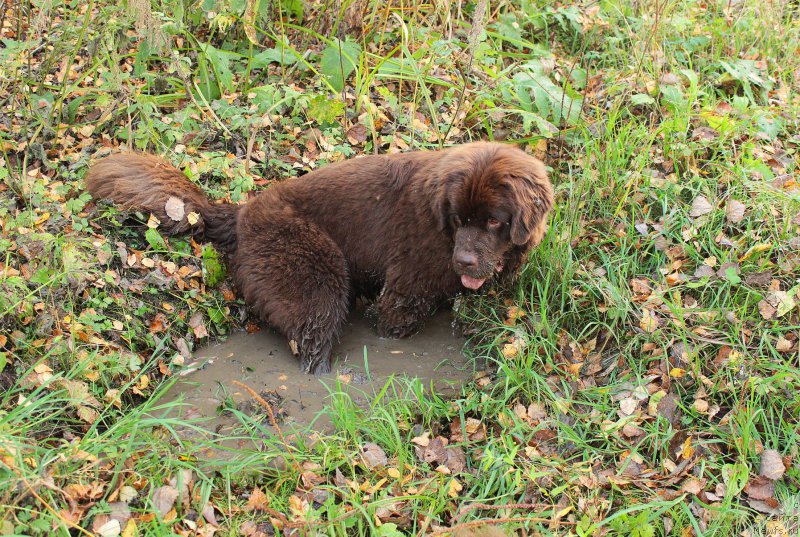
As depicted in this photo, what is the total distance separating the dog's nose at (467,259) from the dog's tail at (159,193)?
1640 mm

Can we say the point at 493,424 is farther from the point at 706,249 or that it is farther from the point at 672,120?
the point at 672,120

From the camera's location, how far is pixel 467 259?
411 cm

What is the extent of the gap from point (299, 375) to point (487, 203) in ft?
5.08

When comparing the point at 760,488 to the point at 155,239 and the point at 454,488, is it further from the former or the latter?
the point at 155,239

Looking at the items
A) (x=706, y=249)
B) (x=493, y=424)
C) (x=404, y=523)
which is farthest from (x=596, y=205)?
(x=404, y=523)

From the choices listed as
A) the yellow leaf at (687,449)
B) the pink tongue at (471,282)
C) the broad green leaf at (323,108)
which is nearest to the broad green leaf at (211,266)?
the broad green leaf at (323,108)

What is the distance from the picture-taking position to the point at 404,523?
3355 mm

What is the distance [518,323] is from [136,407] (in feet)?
7.45

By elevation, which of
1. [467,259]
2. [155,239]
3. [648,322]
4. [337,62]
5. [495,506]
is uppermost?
[337,62]

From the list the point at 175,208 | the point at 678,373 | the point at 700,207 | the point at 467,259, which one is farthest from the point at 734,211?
the point at 175,208

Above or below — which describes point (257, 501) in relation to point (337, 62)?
below

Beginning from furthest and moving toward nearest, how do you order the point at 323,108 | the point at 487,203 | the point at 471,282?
the point at 323,108, the point at 471,282, the point at 487,203

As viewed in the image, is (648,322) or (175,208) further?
(175,208)

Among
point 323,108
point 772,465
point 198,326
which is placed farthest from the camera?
point 323,108
